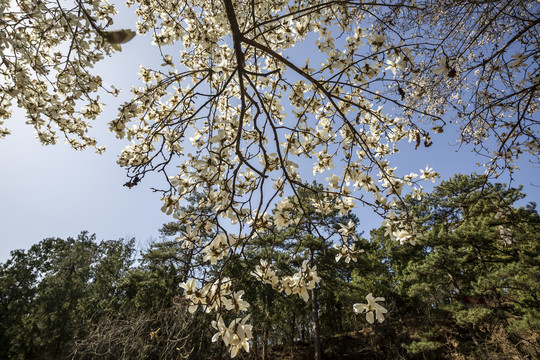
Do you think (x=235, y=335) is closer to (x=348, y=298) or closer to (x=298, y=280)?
(x=298, y=280)

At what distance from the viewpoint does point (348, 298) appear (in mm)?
10297

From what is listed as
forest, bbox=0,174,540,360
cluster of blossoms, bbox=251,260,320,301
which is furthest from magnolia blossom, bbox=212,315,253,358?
forest, bbox=0,174,540,360

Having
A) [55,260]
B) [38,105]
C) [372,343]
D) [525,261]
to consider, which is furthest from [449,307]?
[55,260]

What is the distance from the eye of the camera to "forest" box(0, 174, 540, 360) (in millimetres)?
6016

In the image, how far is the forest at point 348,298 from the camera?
602 centimetres

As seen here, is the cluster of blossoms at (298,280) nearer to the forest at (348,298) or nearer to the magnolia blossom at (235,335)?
the magnolia blossom at (235,335)

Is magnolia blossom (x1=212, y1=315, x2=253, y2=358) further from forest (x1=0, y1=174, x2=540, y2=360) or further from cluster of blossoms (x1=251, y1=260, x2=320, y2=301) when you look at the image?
forest (x1=0, y1=174, x2=540, y2=360)

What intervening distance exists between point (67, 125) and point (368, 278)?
12450 mm

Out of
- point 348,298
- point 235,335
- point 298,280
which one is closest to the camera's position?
point 235,335

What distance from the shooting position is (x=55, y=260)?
55.9 feet

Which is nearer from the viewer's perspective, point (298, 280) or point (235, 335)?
point (235, 335)

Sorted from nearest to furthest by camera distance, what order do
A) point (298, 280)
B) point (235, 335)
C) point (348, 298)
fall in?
point (235, 335), point (298, 280), point (348, 298)

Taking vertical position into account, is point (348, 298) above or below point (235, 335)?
above

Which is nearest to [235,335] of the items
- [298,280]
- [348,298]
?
[298,280]
